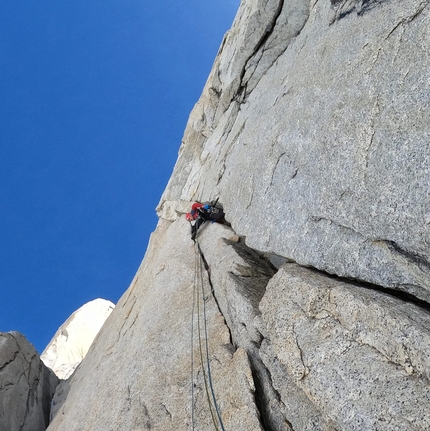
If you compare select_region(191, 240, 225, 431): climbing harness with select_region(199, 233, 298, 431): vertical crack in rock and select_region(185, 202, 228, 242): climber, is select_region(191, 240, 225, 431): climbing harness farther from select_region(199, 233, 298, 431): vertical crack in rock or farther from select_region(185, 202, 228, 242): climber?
select_region(185, 202, 228, 242): climber

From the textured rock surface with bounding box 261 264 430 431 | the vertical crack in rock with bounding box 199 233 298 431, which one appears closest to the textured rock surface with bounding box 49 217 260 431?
the vertical crack in rock with bounding box 199 233 298 431

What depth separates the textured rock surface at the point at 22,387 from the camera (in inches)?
583

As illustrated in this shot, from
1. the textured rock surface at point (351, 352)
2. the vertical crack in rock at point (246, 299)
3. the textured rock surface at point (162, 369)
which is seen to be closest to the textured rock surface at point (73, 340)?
the textured rock surface at point (162, 369)

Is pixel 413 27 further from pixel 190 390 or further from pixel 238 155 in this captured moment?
pixel 190 390

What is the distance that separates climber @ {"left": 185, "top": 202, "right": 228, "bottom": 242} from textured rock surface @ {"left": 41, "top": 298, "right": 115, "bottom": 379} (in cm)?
1556

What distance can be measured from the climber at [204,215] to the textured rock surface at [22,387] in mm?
9364

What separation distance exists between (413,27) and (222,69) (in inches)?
452

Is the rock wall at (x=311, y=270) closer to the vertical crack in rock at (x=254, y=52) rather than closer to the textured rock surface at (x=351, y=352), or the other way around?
the textured rock surface at (x=351, y=352)

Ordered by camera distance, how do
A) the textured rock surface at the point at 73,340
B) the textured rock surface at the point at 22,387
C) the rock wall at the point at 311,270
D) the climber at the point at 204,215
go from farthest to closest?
the textured rock surface at the point at 73,340 < the textured rock surface at the point at 22,387 < the climber at the point at 204,215 < the rock wall at the point at 311,270

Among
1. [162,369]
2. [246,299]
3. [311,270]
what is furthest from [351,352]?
[162,369]

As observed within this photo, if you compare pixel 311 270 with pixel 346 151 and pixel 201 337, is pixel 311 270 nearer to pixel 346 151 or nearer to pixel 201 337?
pixel 346 151

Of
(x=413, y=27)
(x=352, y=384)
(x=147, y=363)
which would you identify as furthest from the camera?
(x=147, y=363)

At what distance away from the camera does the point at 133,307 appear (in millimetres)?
14773

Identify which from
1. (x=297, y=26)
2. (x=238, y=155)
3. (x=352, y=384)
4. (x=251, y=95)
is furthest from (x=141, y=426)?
(x=297, y=26)
